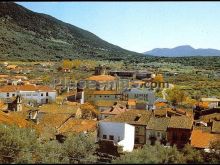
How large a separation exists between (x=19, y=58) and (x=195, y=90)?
95.4 metres

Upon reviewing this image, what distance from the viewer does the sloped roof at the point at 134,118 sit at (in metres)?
40.4

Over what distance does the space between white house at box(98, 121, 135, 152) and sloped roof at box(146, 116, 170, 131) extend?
1.98 meters

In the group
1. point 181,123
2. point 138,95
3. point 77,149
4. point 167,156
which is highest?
point 167,156

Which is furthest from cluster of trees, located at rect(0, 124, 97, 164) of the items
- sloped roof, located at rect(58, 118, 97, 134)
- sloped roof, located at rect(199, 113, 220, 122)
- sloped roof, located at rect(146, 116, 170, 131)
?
sloped roof, located at rect(199, 113, 220, 122)

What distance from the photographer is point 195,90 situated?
330ft

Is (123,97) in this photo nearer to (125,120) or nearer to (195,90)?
(195,90)

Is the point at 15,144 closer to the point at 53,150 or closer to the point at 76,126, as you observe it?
the point at 53,150

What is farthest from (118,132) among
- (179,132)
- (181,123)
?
(181,123)

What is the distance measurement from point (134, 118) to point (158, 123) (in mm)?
2774

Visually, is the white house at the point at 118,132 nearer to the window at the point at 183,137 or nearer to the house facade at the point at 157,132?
the house facade at the point at 157,132

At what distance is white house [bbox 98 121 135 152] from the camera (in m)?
36.9

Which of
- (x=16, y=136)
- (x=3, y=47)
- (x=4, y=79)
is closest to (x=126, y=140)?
(x=16, y=136)

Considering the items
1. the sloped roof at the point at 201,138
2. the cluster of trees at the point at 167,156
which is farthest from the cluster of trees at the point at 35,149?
the sloped roof at the point at 201,138

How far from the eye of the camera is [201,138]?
114 ft
